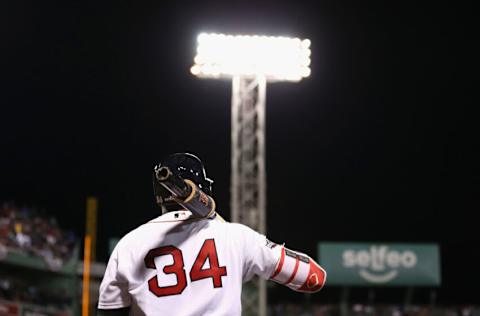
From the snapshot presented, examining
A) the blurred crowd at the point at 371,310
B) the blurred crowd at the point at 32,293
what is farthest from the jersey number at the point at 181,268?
the blurred crowd at the point at 371,310

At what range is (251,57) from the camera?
17.5 metres

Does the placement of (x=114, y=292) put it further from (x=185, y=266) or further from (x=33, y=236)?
(x=33, y=236)

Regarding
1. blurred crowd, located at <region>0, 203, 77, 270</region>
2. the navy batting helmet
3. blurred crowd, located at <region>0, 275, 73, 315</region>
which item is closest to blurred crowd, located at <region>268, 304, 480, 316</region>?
blurred crowd, located at <region>0, 275, 73, 315</region>

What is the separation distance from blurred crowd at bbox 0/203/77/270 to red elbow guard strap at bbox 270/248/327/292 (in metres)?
20.6

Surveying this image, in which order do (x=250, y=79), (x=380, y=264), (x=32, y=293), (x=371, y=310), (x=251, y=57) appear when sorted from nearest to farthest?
(x=251, y=57) < (x=250, y=79) < (x=32, y=293) < (x=380, y=264) < (x=371, y=310)

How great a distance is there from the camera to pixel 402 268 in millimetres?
26000

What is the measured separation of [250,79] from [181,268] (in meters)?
14.4

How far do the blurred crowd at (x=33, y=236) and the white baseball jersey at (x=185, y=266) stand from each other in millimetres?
20442

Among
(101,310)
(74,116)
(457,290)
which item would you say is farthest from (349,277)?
(101,310)

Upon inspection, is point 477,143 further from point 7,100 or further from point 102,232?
point 7,100

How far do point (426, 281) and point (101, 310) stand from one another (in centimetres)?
2328

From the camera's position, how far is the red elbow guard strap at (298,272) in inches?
141

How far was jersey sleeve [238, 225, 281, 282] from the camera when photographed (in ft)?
11.7

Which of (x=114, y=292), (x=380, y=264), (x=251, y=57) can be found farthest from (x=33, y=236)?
(x=114, y=292)
